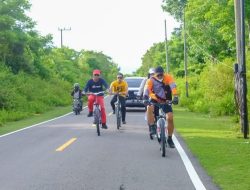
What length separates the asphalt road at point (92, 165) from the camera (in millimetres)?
8352

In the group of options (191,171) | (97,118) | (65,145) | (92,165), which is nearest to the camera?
(191,171)

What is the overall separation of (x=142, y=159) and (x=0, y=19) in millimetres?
26585

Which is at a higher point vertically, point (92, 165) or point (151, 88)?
point (151, 88)

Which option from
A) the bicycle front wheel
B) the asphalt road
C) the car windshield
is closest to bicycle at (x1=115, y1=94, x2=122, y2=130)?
the asphalt road

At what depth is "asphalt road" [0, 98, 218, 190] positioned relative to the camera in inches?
329

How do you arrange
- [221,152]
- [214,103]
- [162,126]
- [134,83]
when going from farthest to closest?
[134,83], [214,103], [221,152], [162,126]

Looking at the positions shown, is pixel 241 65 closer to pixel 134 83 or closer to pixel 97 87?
pixel 97 87

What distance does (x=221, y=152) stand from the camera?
1202 centimetres

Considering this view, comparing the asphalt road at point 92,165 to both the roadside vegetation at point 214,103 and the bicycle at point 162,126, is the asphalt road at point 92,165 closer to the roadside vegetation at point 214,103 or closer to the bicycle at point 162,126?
the bicycle at point 162,126

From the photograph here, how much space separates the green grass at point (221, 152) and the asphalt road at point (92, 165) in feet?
0.86

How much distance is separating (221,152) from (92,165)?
344 centimetres

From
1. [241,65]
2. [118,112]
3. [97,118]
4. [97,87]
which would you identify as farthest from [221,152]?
[118,112]

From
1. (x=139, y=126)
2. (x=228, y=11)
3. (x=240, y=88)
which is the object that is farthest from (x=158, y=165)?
(x=228, y=11)

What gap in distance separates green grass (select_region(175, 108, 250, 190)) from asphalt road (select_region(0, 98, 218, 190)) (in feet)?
0.86
